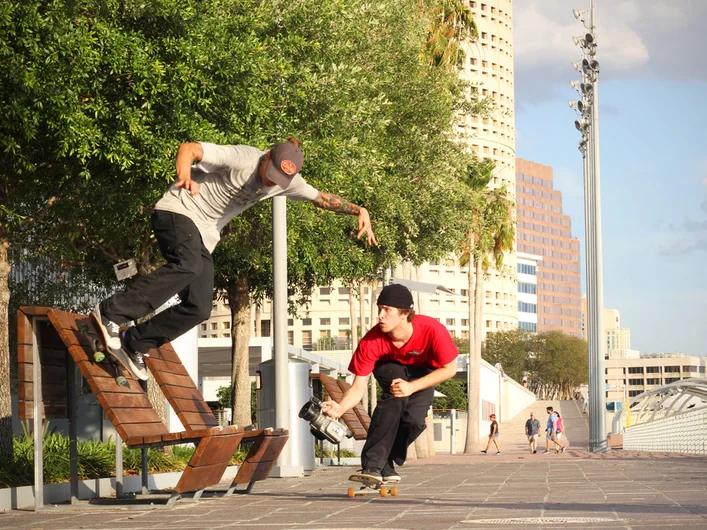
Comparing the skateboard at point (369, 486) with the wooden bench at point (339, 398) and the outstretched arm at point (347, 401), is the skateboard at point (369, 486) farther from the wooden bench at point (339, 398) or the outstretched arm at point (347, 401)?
the wooden bench at point (339, 398)

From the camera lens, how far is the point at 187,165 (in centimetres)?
648

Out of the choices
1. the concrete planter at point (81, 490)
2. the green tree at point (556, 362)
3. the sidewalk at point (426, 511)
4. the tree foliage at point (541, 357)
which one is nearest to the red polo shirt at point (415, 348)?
the sidewalk at point (426, 511)

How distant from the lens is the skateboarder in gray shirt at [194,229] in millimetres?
6887

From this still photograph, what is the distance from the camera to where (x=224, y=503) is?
8.02m

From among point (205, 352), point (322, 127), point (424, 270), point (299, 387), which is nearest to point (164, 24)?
point (322, 127)

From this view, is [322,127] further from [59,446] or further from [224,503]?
[224,503]

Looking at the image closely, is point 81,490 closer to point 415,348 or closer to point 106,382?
point 106,382

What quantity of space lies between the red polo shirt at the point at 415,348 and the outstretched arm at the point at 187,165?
175 cm

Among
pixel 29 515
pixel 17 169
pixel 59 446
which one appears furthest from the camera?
pixel 17 169

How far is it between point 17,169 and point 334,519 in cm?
971

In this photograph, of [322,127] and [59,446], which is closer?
[59,446]

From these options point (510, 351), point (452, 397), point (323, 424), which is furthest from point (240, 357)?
point (510, 351)

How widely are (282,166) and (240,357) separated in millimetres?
18155

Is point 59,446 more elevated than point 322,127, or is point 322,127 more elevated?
point 322,127
